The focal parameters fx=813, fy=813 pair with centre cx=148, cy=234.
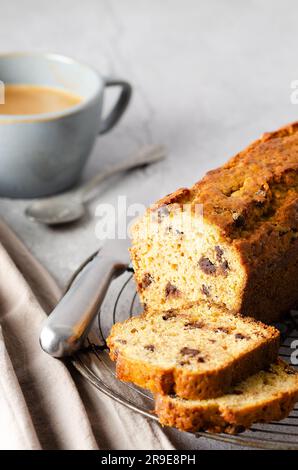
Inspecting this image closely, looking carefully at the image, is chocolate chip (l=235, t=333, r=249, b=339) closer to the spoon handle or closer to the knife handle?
the knife handle

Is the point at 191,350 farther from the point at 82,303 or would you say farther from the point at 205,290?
the point at 82,303

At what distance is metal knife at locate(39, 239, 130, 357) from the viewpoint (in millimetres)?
2945

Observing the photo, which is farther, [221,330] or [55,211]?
[55,211]

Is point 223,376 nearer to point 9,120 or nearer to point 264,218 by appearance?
point 264,218

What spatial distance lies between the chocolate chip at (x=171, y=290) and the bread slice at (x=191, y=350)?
12 cm

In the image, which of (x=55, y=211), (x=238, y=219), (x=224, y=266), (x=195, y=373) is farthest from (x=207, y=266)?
(x=55, y=211)

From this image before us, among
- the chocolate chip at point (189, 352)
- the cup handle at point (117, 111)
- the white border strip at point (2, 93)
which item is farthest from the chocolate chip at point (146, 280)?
the cup handle at point (117, 111)

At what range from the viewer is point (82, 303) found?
3.10 meters

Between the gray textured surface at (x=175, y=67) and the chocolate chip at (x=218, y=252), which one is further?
the gray textured surface at (x=175, y=67)

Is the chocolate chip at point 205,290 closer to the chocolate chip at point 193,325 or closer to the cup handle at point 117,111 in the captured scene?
the chocolate chip at point 193,325

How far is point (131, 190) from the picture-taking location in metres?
4.48

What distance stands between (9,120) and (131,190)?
32.4 inches

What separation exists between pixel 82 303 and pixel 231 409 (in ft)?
2.63

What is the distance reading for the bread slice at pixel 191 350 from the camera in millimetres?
2629
